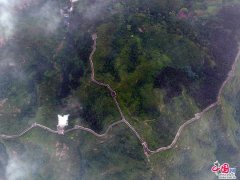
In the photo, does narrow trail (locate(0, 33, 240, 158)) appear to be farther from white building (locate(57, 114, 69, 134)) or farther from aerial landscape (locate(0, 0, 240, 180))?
white building (locate(57, 114, 69, 134))

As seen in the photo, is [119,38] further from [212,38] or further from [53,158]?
[53,158]

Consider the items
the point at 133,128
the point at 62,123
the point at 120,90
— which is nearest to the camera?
the point at 133,128

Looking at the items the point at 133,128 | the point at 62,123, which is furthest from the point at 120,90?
the point at 62,123

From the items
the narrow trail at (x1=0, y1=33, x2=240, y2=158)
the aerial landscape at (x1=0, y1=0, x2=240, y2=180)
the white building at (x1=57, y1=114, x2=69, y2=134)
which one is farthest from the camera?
the white building at (x1=57, y1=114, x2=69, y2=134)

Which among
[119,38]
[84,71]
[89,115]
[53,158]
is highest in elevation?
[119,38]

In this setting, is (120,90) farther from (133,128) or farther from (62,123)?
(62,123)

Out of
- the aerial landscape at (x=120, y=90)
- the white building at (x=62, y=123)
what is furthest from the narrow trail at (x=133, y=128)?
the white building at (x=62, y=123)

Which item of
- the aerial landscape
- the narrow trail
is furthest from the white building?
the narrow trail

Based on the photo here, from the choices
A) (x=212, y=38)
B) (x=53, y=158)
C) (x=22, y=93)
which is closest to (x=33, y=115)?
(x=22, y=93)
